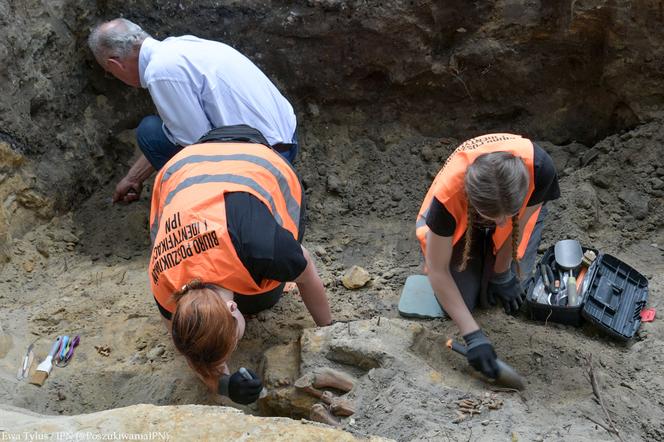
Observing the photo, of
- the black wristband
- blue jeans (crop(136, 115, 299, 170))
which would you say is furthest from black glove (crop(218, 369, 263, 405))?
blue jeans (crop(136, 115, 299, 170))

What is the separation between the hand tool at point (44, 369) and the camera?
275 cm

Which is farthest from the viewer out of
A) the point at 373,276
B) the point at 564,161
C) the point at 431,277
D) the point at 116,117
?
the point at 116,117

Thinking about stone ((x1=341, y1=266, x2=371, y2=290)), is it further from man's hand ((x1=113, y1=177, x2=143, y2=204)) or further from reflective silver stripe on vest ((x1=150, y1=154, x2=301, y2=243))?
man's hand ((x1=113, y1=177, x2=143, y2=204))

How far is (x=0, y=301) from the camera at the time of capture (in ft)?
10.6

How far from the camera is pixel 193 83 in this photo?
10.1ft

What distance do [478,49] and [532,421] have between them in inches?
84.7

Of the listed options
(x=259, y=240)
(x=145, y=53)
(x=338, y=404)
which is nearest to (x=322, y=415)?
(x=338, y=404)

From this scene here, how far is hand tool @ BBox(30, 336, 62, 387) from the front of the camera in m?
2.75

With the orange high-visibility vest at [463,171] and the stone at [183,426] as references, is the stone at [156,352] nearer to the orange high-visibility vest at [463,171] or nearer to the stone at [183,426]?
the stone at [183,426]

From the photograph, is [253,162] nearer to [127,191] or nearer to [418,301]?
[418,301]

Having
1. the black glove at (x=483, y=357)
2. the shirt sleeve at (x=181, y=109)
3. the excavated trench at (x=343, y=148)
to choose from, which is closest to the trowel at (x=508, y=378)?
the black glove at (x=483, y=357)

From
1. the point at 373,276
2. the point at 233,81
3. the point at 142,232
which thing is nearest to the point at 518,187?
the point at 373,276

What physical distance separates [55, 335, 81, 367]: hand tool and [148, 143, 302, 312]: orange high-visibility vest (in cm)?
67

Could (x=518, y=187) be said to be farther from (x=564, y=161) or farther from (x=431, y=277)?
(x=564, y=161)
